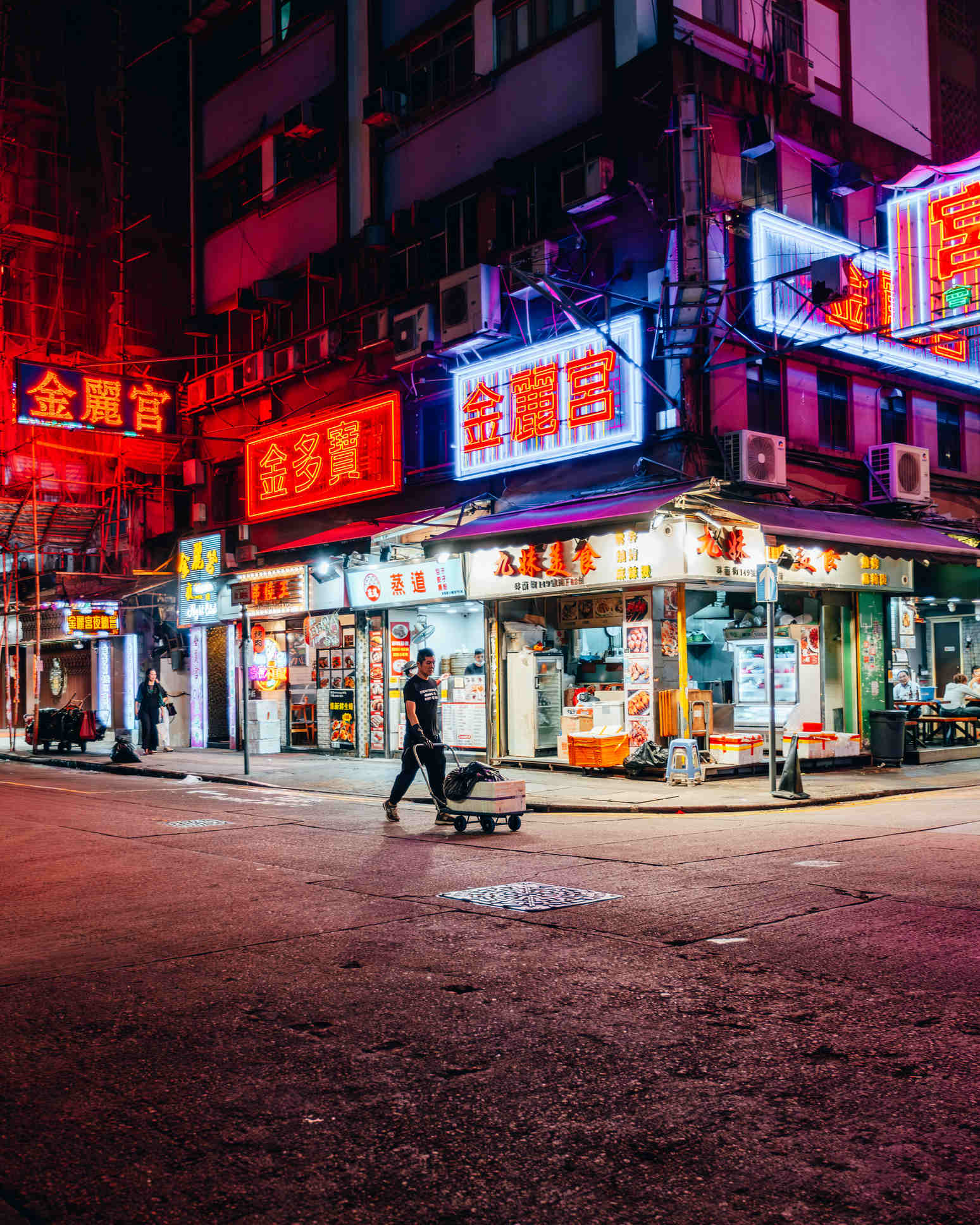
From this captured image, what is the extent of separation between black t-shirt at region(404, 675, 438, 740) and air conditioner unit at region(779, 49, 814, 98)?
12.6m

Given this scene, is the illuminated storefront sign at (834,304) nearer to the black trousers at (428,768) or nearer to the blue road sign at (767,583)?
the blue road sign at (767,583)

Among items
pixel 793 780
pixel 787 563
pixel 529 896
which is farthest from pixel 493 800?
pixel 787 563

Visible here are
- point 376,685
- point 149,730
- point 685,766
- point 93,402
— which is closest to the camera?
point 685,766

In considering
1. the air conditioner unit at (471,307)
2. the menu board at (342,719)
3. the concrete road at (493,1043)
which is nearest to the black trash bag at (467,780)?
the concrete road at (493,1043)

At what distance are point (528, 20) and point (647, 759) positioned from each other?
45.1 feet

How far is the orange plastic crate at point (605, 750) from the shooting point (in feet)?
58.4

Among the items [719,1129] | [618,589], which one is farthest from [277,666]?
[719,1129]

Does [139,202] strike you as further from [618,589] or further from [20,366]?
[618,589]

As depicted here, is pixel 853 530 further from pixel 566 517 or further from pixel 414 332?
pixel 414 332

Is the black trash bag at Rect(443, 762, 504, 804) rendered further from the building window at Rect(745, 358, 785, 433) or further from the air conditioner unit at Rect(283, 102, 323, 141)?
the air conditioner unit at Rect(283, 102, 323, 141)

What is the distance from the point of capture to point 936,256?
58.0 ft

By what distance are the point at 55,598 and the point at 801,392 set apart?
937 inches

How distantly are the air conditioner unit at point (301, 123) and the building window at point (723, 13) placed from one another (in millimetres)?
10010

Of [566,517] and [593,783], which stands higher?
[566,517]
